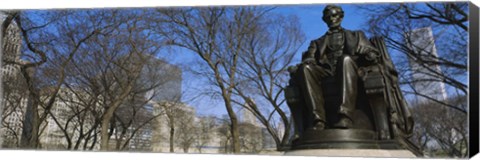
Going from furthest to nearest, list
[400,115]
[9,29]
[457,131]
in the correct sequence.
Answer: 1. [9,29]
2. [457,131]
3. [400,115]

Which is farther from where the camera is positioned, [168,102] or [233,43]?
[168,102]

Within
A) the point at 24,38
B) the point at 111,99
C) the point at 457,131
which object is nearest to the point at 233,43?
the point at 111,99

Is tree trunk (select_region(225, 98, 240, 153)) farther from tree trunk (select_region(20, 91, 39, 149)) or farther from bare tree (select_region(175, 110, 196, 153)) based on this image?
tree trunk (select_region(20, 91, 39, 149))

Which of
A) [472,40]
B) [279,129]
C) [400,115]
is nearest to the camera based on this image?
[400,115]

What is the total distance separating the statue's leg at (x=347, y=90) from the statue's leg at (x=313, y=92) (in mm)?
178

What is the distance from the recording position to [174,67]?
15.8 meters

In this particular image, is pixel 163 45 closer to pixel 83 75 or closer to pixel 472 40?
pixel 83 75

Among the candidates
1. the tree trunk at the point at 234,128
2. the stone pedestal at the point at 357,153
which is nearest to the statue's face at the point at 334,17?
the stone pedestal at the point at 357,153

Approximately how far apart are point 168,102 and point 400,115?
500 inches

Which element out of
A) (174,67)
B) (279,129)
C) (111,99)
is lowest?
(279,129)

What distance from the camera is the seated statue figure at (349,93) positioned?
4.21 metres

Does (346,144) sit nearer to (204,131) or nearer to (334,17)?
(334,17)

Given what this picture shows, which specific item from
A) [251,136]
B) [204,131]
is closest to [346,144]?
[251,136]

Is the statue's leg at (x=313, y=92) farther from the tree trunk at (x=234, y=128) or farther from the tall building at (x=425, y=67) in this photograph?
the tree trunk at (x=234, y=128)
